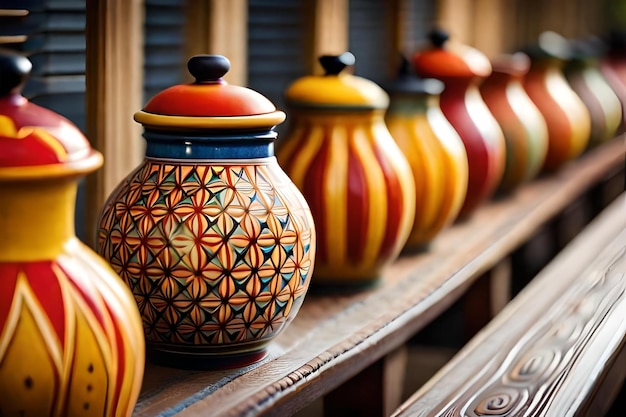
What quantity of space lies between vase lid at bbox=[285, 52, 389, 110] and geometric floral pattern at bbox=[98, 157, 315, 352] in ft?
1.06

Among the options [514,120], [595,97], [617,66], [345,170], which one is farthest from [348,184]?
[617,66]

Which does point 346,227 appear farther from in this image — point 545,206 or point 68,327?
point 545,206

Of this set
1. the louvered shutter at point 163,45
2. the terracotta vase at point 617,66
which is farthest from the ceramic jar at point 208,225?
the terracotta vase at point 617,66

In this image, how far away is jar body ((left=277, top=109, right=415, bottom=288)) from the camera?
1.26 metres

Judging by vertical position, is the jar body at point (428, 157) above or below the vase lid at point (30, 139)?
below

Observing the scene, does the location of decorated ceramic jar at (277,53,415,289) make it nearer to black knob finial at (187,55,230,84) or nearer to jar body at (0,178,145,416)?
black knob finial at (187,55,230,84)

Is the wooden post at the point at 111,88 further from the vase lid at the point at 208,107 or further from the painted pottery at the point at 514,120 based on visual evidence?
the painted pottery at the point at 514,120

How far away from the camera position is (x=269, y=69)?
1784 millimetres

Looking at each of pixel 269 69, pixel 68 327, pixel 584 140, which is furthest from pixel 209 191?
pixel 584 140

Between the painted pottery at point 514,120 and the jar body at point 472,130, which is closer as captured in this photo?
the jar body at point 472,130

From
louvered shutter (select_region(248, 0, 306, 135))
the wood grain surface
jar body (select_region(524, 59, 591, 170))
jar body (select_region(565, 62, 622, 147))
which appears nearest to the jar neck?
the wood grain surface

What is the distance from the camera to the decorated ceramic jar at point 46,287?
0.68 m

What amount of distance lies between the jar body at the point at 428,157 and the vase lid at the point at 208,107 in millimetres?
592

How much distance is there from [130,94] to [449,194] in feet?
1.88
